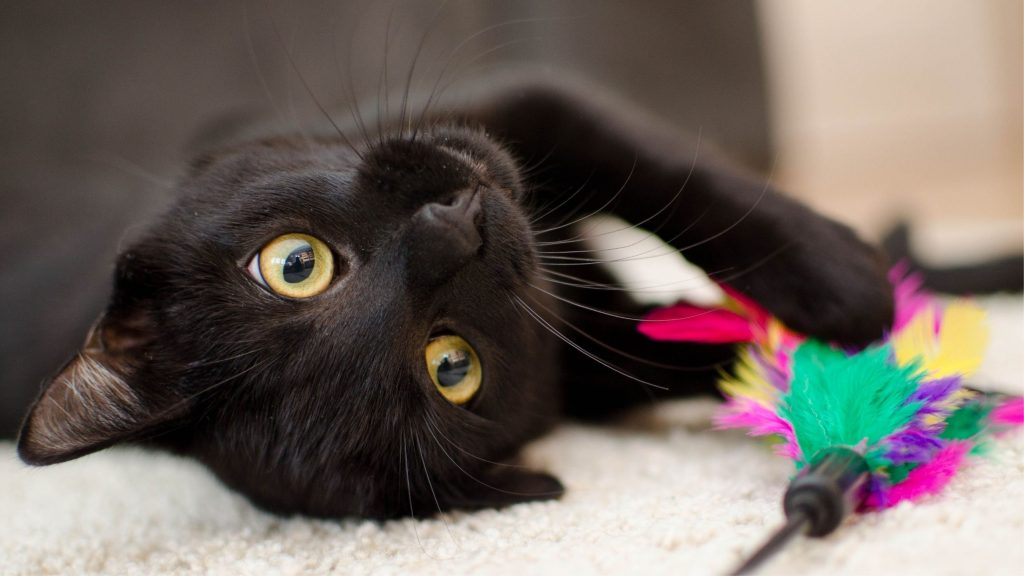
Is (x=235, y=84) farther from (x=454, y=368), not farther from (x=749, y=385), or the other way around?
(x=749, y=385)

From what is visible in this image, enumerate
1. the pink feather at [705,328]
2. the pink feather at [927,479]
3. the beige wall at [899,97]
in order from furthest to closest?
the beige wall at [899,97] < the pink feather at [705,328] < the pink feather at [927,479]

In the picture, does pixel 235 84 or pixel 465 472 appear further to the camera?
pixel 235 84

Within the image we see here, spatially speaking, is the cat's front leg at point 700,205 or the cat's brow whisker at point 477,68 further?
the cat's brow whisker at point 477,68

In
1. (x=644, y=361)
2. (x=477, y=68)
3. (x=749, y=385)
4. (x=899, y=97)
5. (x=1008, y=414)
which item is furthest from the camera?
(x=899, y=97)

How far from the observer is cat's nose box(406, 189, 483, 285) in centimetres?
74

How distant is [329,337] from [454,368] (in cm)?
14

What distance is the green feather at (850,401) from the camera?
2.38 ft

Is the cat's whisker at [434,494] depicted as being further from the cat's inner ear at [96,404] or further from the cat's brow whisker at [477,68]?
the cat's brow whisker at [477,68]

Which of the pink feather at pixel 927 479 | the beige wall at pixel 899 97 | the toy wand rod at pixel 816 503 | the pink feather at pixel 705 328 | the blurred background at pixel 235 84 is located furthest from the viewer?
the beige wall at pixel 899 97

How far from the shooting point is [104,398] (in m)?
0.81

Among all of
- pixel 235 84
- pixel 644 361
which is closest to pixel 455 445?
pixel 644 361

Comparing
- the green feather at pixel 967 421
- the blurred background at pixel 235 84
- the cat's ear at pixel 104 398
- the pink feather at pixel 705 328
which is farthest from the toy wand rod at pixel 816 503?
the cat's ear at pixel 104 398

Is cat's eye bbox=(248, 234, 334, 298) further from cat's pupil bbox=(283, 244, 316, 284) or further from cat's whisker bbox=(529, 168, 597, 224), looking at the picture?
cat's whisker bbox=(529, 168, 597, 224)

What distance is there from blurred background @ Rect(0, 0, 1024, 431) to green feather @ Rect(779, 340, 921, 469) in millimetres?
273
